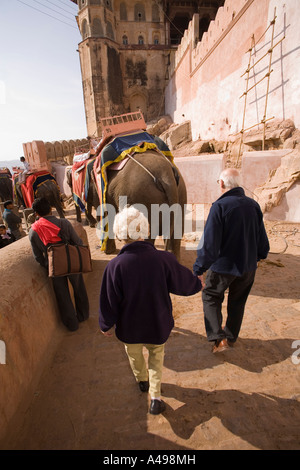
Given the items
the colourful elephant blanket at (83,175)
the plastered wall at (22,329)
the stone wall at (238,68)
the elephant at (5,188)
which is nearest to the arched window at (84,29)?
the stone wall at (238,68)

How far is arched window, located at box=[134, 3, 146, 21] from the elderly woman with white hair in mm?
35669

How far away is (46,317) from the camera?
2.70 m

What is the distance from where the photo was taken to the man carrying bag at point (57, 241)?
9.11 feet

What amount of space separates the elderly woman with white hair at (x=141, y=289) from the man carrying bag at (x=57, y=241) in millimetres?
1218

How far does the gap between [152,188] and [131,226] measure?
6.56 feet

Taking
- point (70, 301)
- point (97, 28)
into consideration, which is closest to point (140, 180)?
point (70, 301)

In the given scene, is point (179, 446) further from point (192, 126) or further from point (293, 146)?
point (192, 126)

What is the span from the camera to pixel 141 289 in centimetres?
175

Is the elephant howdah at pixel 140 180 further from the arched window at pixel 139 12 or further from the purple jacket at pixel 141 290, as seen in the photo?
the arched window at pixel 139 12

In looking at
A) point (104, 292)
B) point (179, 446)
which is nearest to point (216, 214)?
point (104, 292)

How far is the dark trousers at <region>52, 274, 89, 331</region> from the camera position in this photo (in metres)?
2.91

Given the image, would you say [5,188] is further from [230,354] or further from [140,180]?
[230,354]

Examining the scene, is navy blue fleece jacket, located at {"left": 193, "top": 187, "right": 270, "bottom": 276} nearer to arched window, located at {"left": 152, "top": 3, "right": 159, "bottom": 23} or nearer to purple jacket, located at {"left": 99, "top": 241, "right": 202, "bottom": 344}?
purple jacket, located at {"left": 99, "top": 241, "right": 202, "bottom": 344}

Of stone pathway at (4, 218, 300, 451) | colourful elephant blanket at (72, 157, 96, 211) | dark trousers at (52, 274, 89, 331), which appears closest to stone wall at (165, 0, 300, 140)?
colourful elephant blanket at (72, 157, 96, 211)
